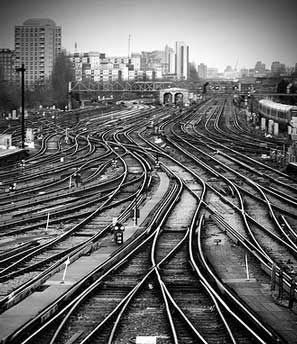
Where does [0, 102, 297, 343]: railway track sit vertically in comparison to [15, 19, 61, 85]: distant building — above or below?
below

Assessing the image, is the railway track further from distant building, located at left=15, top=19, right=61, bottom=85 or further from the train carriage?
distant building, located at left=15, top=19, right=61, bottom=85

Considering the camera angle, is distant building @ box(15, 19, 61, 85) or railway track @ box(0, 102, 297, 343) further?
distant building @ box(15, 19, 61, 85)

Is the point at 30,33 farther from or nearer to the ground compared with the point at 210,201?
farther from the ground

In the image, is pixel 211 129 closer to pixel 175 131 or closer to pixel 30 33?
pixel 175 131

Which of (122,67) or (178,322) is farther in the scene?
(122,67)

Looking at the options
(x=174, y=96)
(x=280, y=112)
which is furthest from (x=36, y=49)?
(x=280, y=112)

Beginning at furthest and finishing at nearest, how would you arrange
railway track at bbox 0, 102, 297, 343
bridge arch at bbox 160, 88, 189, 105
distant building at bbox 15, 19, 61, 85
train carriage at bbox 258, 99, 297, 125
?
distant building at bbox 15, 19, 61, 85, bridge arch at bbox 160, 88, 189, 105, train carriage at bbox 258, 99, 297, 125, railway track at bbox 0, 102, 297, 343

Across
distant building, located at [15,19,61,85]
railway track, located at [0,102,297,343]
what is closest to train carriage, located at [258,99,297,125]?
railway track, located at [0,102,297,343]

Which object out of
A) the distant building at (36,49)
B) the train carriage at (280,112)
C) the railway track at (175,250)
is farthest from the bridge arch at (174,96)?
the railway track at (175,250)

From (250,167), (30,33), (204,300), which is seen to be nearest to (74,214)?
(204,300)
